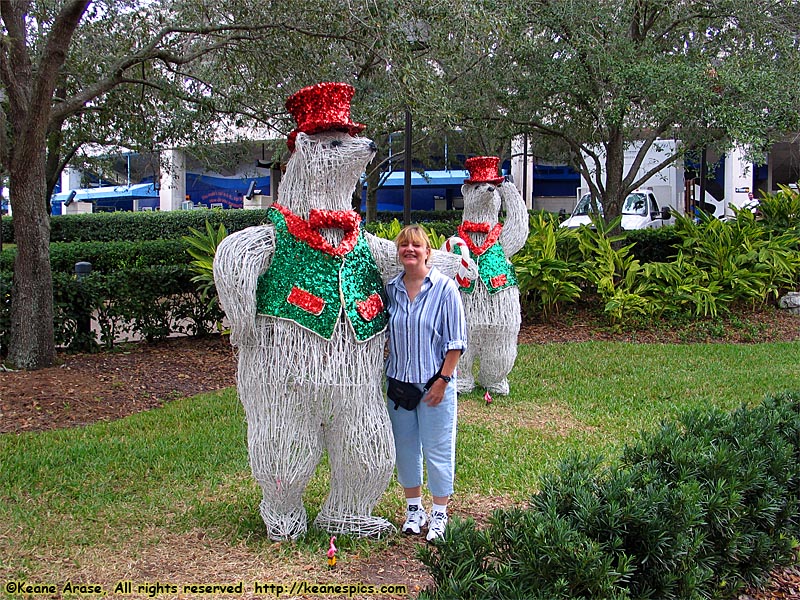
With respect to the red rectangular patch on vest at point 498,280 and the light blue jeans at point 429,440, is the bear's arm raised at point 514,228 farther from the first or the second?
the light blue jeans at point 429,440

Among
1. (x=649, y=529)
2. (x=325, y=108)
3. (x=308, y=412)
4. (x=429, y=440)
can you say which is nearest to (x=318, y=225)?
(x=325, y=108)

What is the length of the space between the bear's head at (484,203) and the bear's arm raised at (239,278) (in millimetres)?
3301

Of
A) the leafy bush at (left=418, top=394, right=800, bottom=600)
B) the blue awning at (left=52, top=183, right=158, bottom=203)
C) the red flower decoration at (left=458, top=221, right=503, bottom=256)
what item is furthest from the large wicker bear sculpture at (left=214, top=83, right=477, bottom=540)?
the blue awning at (left=52, top=183, right=158, bottom=203)

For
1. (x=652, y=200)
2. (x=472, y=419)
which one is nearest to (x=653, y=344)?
(x=472, y=419)

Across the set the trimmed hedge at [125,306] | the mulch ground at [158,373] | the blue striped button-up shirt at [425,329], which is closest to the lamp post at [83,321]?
the trimmed hedge at [125,306]

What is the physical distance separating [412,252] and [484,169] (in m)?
3.14

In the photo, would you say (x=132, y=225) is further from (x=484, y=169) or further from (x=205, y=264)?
(x=484, y=169)

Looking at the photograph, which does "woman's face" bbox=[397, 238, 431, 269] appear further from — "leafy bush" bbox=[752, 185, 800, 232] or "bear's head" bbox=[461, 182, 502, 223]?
"leafy bush" bbox=[752, 185, 800, 232]

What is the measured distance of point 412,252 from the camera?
339cm

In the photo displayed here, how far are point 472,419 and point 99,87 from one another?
4697 mm

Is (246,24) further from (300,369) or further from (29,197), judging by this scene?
(300,369)

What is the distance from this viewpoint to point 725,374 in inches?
289

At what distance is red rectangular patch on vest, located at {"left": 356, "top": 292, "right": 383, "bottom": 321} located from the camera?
335 centimetres

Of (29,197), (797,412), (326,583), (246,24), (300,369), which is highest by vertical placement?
(246,24)
